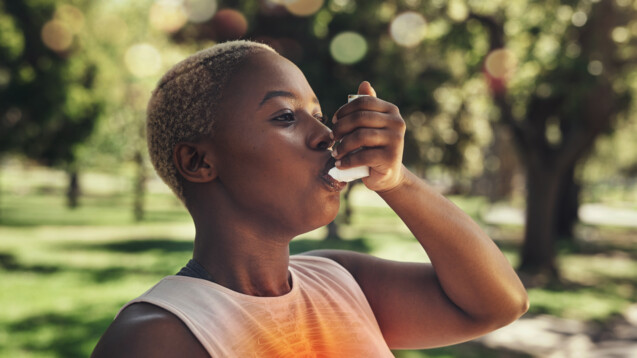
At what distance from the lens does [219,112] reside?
1475 mm

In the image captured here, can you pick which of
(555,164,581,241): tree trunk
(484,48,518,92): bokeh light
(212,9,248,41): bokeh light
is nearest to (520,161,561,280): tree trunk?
(484,48,518,92): bokeh light

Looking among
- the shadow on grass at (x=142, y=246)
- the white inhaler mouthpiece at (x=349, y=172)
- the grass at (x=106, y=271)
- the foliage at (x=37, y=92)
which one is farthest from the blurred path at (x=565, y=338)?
the foliage at (x=37, y=92)

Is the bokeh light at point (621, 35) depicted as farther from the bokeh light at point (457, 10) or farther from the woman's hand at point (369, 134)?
the woman's hand at point (369, 134)

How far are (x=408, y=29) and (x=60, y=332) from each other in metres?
9.38

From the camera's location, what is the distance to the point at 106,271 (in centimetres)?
1172

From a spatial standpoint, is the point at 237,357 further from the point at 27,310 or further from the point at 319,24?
the point at 319,24

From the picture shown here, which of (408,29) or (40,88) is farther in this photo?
(408,29)

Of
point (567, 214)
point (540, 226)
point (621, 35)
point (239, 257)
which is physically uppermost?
point (621, 35)

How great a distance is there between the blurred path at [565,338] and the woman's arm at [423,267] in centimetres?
578

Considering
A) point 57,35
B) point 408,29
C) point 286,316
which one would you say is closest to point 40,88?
point 57,35

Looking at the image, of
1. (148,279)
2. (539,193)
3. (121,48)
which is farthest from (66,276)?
(121,48)

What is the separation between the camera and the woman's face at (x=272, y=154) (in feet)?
4.78

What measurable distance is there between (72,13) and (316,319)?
1499 cm

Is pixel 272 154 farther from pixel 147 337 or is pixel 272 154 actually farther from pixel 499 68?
pixel 499 68
